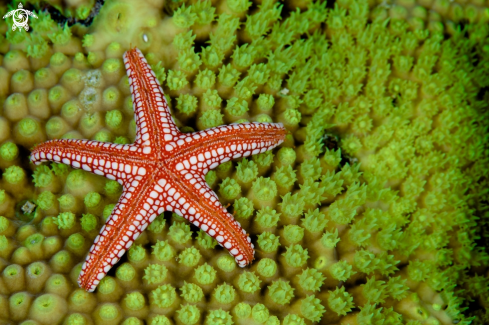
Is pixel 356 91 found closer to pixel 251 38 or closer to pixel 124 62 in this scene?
pixel 251 38

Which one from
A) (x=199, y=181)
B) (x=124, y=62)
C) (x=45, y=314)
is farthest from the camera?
(x=124, y=62)

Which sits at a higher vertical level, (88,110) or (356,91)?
(356,91)

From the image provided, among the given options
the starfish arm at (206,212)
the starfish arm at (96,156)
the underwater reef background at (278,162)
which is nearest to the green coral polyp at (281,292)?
the underwater reef background at (278,162)

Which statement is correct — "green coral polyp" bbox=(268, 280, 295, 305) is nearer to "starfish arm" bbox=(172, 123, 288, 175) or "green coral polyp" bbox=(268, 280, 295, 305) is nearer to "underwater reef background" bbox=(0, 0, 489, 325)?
"underwater reef background" bbox=(0, 0, 489, 325)

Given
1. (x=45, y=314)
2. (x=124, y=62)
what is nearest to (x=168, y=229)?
(x=45, y=314)

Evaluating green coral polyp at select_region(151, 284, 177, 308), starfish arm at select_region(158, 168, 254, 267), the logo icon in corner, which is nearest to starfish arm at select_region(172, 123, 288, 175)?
starfish arm at select_region(158, 168, 254, 267)

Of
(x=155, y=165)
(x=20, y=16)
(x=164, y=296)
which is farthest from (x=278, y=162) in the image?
(x=20, y=16)
